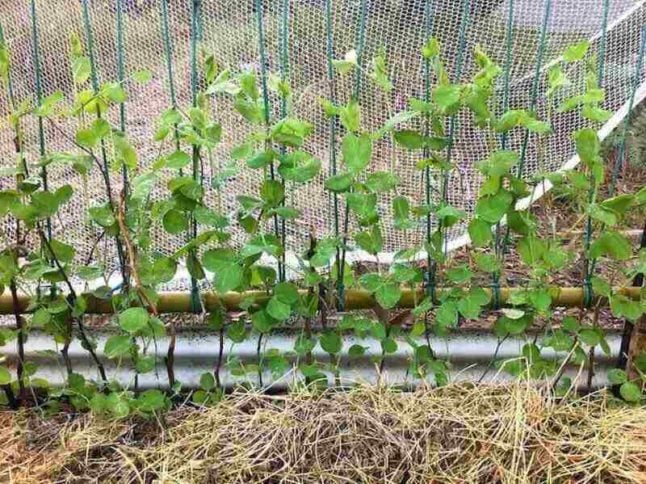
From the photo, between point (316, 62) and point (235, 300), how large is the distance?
105 cm

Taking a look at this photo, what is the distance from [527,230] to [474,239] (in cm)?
14

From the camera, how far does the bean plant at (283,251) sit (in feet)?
6.34

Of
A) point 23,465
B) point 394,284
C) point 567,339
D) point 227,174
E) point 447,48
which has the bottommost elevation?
point 23,465

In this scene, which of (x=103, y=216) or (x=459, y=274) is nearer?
(x=103, y=216)

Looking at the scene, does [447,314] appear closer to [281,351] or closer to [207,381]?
[281,351]

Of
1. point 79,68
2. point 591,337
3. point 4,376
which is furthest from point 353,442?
point 79,68

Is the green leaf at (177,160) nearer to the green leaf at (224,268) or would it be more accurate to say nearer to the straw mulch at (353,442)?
the green leaf at (224,268)

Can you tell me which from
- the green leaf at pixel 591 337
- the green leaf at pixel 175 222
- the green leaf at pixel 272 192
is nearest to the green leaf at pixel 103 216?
the green leaf at pixel 175 222

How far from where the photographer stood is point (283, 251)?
208cm

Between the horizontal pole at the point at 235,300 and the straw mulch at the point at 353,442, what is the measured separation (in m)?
0.25

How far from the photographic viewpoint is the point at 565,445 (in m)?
2.00

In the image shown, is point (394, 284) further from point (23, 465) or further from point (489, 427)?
point (23, 465)

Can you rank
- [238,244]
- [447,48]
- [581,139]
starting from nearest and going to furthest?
[581,139]
[238,244]
[447,48]

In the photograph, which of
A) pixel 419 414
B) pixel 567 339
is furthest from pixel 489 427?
pixel 567 339
